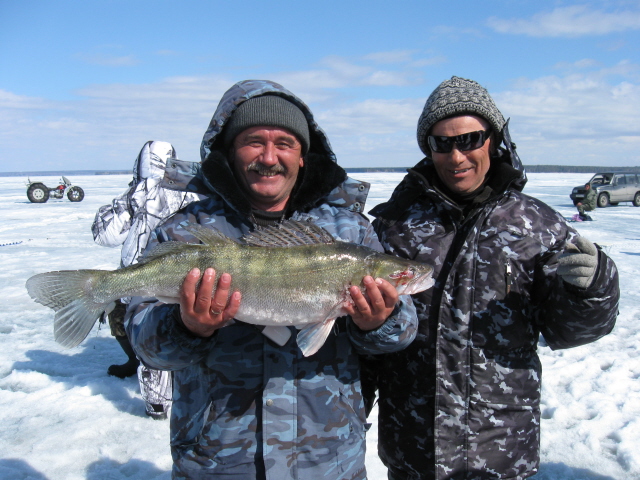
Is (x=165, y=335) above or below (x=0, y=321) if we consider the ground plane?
above

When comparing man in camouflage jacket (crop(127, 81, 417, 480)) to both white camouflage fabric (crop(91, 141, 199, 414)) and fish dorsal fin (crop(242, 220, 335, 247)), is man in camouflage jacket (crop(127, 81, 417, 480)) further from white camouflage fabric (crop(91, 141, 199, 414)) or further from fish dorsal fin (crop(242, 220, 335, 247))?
white camouflage fabric (crop(91, 141, 199, 414))

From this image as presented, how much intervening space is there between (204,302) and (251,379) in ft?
1.53

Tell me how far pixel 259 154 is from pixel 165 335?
3.47 feet

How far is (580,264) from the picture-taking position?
2.35 meters

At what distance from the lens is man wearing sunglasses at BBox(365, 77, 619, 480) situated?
2.65m

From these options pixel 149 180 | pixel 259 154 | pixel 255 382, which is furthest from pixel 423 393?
pixel 149 180

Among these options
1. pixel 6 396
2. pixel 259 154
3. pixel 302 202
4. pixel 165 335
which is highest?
pixel 259 154

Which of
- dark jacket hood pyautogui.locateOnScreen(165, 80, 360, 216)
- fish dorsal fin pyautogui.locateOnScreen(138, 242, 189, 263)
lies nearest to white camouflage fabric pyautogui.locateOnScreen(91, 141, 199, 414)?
Answer: dark jacket hood pyautogui.locateOnScreen(165, 80, 360, 216)

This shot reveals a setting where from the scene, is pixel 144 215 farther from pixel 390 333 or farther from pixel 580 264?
pixel 580 264

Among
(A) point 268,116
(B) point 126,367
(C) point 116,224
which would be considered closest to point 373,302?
(A) point 268,116

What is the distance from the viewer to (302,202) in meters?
2.75

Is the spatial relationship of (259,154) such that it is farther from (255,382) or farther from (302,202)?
(255,382)

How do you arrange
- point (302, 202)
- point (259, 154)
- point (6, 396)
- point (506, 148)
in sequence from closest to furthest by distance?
point (259, 154) → point (302, 202) → point (506, 148) → point (6, 396)

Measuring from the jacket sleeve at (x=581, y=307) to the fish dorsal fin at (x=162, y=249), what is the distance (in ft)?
6.61
